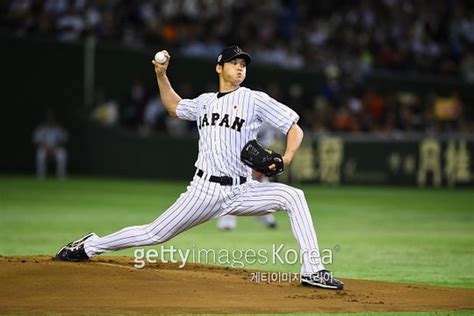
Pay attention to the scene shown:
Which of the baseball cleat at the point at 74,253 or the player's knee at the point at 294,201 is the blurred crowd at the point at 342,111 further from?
the player's knee at the point at 294,201

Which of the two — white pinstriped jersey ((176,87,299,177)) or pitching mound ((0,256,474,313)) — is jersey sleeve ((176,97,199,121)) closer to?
white pinstriped jersey ((176,87,299,177))

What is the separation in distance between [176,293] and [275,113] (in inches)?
67.1

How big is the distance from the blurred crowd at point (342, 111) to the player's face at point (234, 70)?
54.5 feet

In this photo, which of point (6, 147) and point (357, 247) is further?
point (6, 147)

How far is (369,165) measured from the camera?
2548cm

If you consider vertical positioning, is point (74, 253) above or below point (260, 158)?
below

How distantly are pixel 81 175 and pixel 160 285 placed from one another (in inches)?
785

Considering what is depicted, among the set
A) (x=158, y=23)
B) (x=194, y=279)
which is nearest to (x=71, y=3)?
(x=158, y=23)

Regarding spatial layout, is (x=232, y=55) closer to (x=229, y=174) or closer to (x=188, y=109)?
(x=188, y=109)

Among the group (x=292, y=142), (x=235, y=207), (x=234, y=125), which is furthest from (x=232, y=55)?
(x=235, y=207)

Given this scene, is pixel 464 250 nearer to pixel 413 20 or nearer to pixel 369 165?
pixel 369 165

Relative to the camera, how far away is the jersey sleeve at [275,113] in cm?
840

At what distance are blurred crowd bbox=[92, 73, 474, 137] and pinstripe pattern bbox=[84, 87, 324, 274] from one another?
16.8 m

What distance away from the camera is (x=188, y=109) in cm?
894
